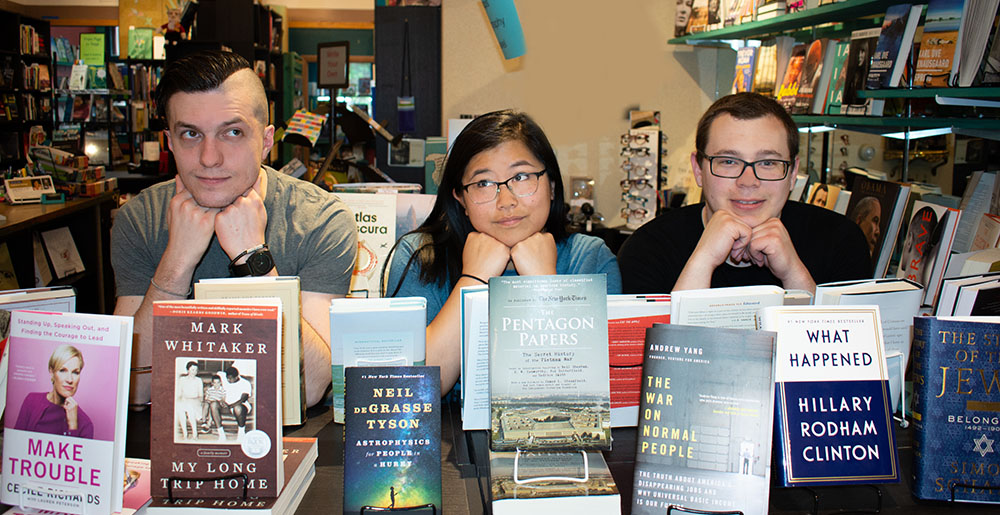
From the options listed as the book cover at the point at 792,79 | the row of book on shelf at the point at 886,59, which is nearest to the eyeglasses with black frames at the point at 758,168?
the row of book on shelf at the point at 886,59

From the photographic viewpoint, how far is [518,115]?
6.53 feet

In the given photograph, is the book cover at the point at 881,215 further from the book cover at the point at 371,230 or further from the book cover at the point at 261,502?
the book cover at the point at 261,502

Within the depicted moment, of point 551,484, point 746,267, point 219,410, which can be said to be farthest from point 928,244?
point 219,410

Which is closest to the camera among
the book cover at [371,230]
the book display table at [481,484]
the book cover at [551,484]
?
the book cover at [551,484]

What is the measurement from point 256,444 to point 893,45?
2522 millimetres

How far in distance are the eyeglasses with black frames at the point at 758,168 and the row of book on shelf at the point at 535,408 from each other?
79cm

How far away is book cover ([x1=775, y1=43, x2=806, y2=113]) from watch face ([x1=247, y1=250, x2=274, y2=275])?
8.36 feet

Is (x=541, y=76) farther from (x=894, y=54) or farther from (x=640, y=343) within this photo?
(x=640, y=343)

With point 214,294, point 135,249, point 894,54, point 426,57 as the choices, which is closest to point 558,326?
point 214,294

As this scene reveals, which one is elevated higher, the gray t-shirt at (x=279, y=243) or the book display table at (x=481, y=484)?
the gray t-shirt at (x=279, y=243)

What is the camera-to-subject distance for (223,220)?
1.86 metres

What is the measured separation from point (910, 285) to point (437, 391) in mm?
1018

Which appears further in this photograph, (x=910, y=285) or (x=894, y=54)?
(x=894, y=54)

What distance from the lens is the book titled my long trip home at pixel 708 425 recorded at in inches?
46.2
